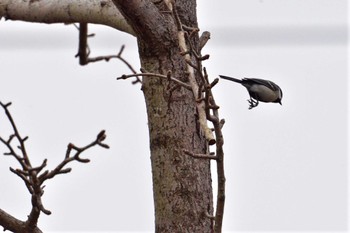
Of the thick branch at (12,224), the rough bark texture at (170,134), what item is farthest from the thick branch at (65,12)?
the thick branch at (12,224)

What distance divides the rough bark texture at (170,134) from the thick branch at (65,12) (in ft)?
1.66

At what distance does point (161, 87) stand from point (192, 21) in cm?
36

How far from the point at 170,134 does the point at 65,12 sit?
127cm

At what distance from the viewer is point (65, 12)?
4988 millimetres

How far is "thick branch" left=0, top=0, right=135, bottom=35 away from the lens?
184 inches

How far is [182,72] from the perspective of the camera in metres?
4.05

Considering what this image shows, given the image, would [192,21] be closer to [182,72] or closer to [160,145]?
[182,72]

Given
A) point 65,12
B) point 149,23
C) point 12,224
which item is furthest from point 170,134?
point 65,12

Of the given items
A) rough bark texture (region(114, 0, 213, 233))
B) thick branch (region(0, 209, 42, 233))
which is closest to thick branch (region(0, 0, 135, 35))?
rough bark texture (region(114, 0, 213, 233))

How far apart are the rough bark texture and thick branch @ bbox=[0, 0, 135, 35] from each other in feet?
1.66

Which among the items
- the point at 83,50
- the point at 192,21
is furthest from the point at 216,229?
the point at 83,50

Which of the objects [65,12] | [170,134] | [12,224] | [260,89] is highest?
[65,12]

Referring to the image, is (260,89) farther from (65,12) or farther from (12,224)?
(12,224)

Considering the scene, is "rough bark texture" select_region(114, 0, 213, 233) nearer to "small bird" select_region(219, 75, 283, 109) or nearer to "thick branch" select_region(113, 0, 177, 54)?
"thick branch" select_region(113, 0, 177, 54)
